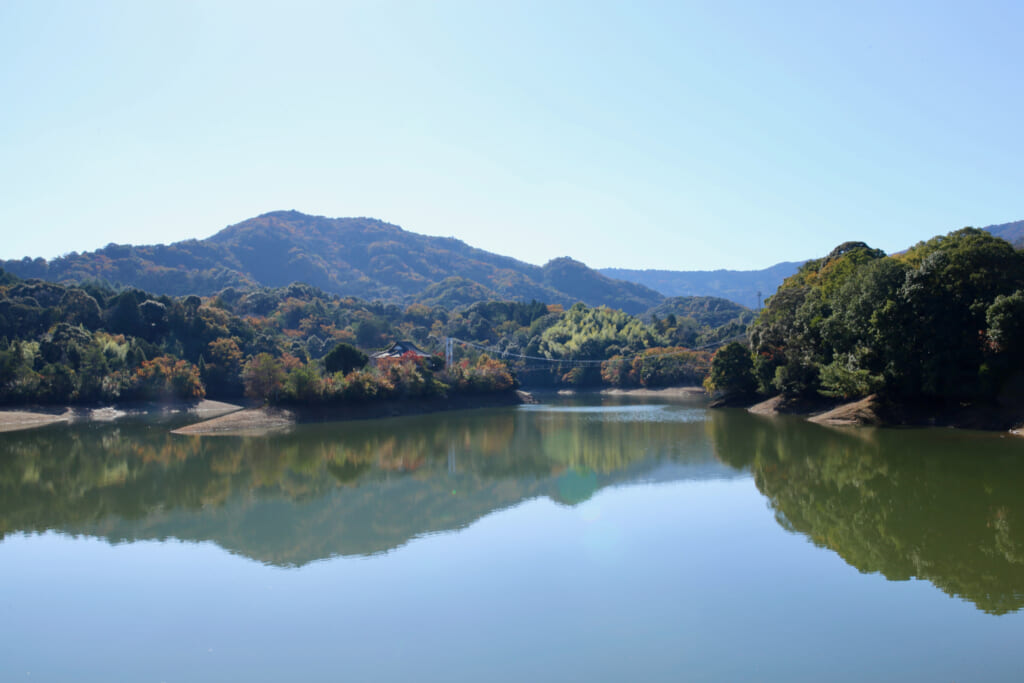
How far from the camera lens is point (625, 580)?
1053cm

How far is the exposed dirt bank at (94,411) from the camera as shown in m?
41.4

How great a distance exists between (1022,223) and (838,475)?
188 metres

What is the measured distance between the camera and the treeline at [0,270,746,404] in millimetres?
45094

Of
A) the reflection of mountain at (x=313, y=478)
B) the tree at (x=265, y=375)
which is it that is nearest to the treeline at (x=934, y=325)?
the reflection of mountain at (x=313, y=478)

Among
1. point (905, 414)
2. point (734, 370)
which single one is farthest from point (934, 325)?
point (734, 370)

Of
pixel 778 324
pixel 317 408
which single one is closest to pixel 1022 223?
pixel 778 324

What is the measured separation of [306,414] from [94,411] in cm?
1705

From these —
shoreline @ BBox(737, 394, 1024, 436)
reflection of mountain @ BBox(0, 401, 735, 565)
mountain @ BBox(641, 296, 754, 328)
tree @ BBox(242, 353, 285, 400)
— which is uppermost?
mountain @ BBox(641, 296, 754, 328)

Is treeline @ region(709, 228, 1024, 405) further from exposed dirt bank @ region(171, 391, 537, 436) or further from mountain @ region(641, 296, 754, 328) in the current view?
mountain @ region(641, 296, 754, 328)

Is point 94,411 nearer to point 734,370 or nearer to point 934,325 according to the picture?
point 734,370

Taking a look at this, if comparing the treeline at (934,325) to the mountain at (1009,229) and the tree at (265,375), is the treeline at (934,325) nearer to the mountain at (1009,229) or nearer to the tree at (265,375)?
the tree at (265,375)

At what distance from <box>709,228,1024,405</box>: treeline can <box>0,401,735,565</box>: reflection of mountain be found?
7.88m

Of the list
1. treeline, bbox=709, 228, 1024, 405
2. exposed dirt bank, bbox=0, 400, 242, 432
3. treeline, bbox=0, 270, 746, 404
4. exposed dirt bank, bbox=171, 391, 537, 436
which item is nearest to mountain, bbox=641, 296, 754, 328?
treeline, bbox=0, 270, 746, 404

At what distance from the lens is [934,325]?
26578mm
